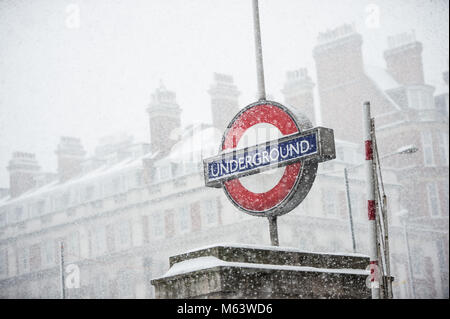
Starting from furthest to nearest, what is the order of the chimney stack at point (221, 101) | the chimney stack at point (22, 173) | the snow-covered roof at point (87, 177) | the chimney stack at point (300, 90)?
the chimney stack at point (22, 173)
the snow-covered roof at point (87, 177)
the chimney stack at point (300, 90)
the chimney stack at point (221, 101)

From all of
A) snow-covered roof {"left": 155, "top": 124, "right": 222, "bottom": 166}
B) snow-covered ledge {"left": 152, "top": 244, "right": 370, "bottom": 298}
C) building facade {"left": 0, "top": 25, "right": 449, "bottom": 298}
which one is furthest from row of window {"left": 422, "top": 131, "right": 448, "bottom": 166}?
snow-covered ledge {"left": 152, "top": 244, "right": 370, "bottom": 298}

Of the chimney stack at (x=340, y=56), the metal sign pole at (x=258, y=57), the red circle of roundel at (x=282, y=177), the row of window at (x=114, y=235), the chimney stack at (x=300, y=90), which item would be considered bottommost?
the red circle of roundel at (x=282, y=177)

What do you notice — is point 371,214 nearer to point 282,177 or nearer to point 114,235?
point 282,177

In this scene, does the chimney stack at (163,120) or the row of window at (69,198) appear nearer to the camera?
the chimney stack at (163,120)

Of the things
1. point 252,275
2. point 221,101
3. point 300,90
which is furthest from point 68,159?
point 252,275

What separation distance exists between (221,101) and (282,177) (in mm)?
41177

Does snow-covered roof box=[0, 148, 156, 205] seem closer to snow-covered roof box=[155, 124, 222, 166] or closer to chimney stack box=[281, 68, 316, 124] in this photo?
snow-covered roof box=[155, 124, 222, 166]

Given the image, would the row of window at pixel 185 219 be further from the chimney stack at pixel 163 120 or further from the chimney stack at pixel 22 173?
the chimney stack at pixel 22 173

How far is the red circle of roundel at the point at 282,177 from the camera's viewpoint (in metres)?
6.90

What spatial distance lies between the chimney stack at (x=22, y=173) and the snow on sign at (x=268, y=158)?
53.4 meters

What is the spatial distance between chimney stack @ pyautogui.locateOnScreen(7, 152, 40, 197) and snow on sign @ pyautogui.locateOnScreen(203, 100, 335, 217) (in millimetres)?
53377

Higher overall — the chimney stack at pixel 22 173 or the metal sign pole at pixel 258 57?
the chimney stack at pixel 22 173

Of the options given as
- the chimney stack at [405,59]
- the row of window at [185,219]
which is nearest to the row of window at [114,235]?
the row of window at [185,219]
